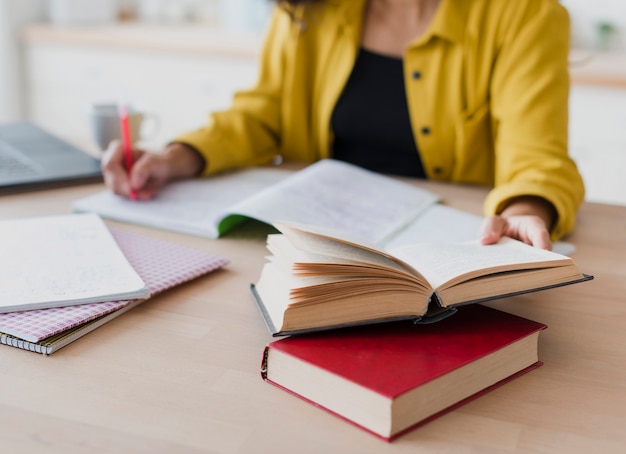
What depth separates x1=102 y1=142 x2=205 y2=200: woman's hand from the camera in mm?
1236

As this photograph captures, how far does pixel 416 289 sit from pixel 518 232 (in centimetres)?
34

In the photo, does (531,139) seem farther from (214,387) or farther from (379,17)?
(214,387)

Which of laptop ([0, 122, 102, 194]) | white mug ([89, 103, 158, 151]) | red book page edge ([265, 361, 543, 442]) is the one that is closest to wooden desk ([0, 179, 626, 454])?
red book page edge ([265, 361, 543, 442])

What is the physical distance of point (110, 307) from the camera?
32.3 inches

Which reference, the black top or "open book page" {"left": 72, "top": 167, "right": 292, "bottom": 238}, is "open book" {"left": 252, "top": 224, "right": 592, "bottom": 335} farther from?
the black top

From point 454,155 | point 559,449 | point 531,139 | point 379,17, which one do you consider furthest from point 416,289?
point 379,17

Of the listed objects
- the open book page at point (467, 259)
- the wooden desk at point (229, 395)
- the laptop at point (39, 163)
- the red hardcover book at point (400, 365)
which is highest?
the open book page at point (467, 259)

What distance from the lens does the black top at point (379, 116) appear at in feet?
5.08

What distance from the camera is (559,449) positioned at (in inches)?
24.5

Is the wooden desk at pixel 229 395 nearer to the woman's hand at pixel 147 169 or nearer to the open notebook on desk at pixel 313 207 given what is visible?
the open notebook on desk at pixel 313 207

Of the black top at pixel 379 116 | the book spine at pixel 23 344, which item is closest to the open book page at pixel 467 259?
the book spine at pixel 23 344

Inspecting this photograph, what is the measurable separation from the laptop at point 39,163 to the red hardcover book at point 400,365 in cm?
75

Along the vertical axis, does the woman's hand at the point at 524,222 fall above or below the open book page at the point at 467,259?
below

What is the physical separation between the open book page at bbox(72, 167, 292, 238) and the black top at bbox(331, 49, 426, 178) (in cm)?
25
